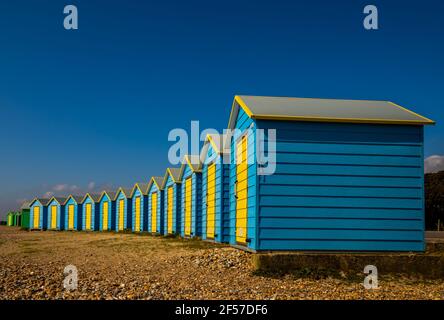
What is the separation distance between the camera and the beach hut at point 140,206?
36.1 m

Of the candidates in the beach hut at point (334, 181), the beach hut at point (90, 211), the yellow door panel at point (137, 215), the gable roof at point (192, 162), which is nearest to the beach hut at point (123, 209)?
the yellow door panel at point (137, 215)

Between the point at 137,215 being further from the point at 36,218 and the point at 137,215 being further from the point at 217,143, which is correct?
the point at 36,218

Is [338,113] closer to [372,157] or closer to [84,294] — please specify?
[372,157]

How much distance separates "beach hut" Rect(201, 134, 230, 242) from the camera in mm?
17672

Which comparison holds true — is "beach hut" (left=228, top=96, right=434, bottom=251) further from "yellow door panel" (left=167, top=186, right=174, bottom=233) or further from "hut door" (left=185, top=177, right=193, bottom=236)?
"yellow door panel" (left=167, top=186, right=174, bottom=233)

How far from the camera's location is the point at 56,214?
51344mm

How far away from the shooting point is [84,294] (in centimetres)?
815

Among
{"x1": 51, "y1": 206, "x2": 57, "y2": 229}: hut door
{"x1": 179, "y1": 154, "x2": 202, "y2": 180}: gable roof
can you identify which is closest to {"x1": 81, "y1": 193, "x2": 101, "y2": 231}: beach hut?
{"x1": 51, "y1": 206, "x2": 57, "y2": 229}: hut door

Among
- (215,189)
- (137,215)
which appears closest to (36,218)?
(137,215)

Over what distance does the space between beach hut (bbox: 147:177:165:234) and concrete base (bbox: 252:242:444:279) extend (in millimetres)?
18818

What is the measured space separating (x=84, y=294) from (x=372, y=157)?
25.1ft

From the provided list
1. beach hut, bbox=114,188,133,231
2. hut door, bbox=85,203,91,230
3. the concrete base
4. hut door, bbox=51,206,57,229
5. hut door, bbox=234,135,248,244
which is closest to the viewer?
the concrete base
